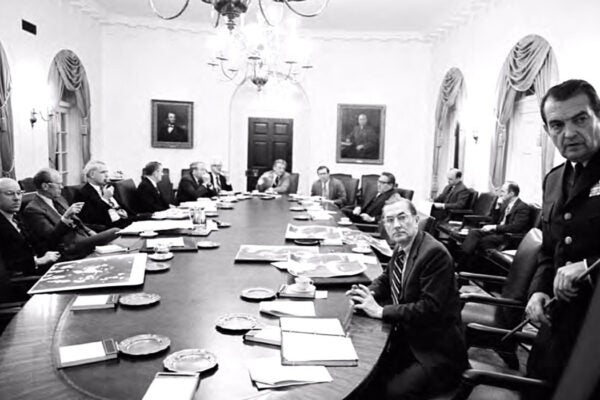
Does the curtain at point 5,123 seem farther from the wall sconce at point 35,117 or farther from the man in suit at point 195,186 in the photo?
the man in suit at point 195,186

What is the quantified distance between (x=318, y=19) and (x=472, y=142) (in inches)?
155

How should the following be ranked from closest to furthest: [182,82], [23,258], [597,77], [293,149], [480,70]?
[23,258] → [597,77] → [480,70] → [182,82] → [293,149]

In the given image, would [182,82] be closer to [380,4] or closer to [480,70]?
[380,4]

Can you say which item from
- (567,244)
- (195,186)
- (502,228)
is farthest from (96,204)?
(567,244)

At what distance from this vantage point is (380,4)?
28.5 feet

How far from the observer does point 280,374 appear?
150 centimetres

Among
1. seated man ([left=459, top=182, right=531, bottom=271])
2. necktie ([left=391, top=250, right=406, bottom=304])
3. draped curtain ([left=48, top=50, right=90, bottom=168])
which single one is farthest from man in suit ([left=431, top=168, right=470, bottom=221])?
draped curtain ([left=48, top=50, right=90, bottom=168])

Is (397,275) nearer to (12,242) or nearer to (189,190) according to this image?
(12,242)

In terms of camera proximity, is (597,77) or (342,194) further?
(342,194)

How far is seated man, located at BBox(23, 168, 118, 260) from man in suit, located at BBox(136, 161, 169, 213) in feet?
6.13

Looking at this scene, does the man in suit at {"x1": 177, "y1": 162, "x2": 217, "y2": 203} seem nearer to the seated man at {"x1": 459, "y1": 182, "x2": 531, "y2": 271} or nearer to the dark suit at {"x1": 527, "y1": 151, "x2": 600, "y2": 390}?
the seated man at {"x1": 459, "y1": 182, "x2": 531, "y2": 271}

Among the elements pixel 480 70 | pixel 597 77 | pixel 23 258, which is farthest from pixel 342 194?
pixel 23 258

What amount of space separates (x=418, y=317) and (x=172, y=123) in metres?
9.37

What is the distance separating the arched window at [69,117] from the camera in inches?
320
